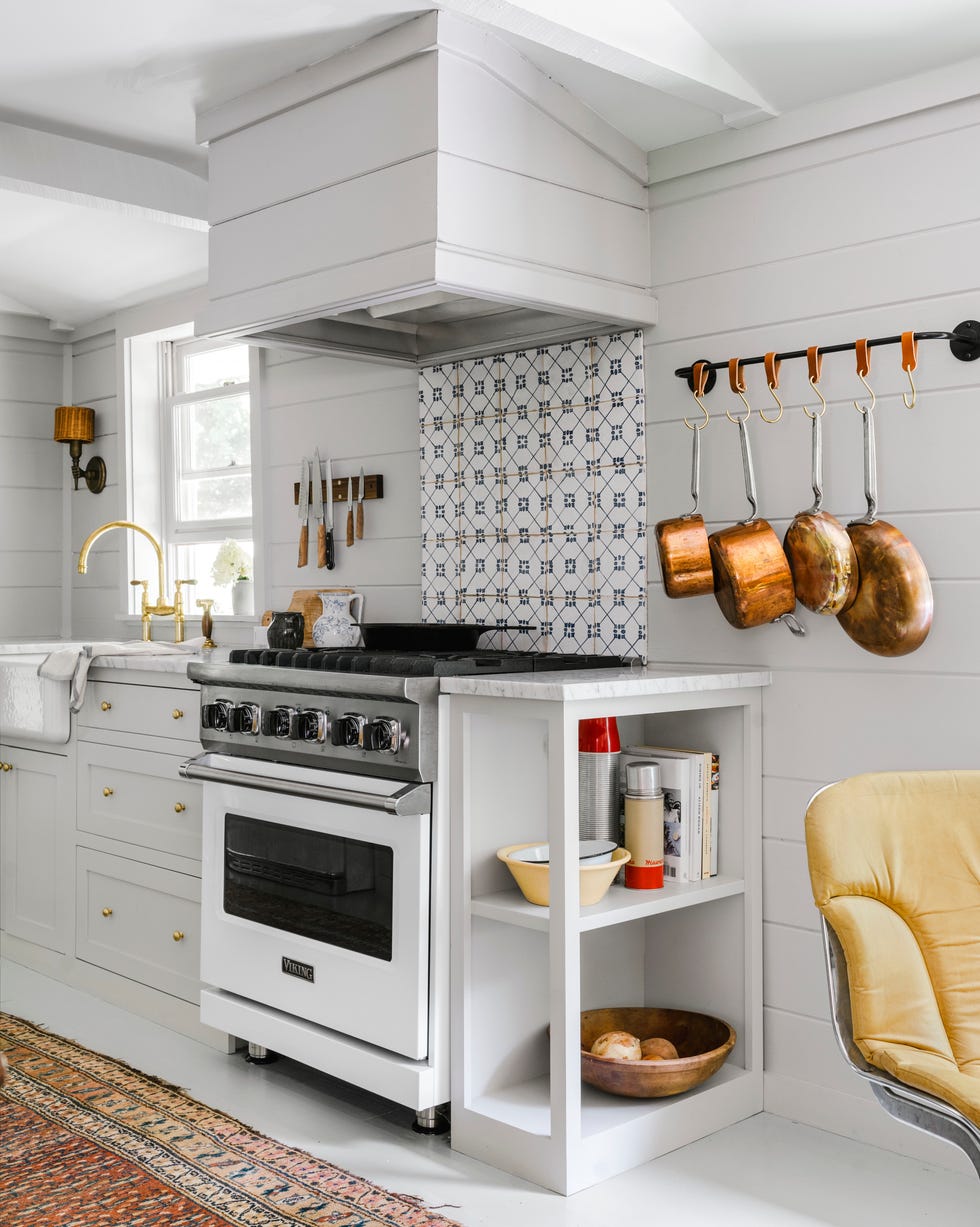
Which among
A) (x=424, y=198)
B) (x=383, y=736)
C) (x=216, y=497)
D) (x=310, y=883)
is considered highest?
(x=424, y=198)

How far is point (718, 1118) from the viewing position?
2494 millimetres

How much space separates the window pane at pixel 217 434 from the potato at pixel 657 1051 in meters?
2.43

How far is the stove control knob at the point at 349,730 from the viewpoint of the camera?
8.13ft

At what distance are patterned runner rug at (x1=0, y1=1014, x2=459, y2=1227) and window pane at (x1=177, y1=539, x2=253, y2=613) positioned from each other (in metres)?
1.89

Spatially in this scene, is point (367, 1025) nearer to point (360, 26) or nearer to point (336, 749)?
point (336, 749)

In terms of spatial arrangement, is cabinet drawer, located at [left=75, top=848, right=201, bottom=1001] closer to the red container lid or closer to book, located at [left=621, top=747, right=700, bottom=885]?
the red container lid

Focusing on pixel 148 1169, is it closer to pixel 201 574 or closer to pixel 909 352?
pixel 909 352

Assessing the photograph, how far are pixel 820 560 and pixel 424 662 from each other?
0.80 metres

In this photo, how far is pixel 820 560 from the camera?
2.33 m

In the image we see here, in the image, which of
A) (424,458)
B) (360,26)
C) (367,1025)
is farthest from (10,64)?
(367,1025)

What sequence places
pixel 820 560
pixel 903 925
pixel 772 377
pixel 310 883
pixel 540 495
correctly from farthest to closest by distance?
pixel 540 495 → pixel 310 883 → pixel 772 377 → pixel 820 560 → pixel 903 925

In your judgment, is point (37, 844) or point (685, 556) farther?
point (37, 844)

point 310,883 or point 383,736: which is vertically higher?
point 383,736

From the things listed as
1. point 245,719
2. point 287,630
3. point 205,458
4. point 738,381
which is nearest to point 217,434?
point 205,458
